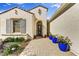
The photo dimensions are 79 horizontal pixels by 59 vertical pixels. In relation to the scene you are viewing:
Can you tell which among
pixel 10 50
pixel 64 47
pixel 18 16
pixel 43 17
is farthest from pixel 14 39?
pixel 64 47

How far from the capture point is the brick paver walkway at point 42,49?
226 cm

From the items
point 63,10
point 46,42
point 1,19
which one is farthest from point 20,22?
point 63,10

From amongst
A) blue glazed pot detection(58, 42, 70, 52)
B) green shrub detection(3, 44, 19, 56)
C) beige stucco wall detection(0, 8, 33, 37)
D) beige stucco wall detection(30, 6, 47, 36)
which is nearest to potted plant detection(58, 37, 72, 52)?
blue glazed pot detection(58, 42, 70, 52)

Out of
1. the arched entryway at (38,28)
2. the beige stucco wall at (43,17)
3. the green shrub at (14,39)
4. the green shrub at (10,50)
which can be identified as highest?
the beige stucco wall at (43,17)

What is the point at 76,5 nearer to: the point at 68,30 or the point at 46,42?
the point at 68,30

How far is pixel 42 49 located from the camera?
89.6 inches

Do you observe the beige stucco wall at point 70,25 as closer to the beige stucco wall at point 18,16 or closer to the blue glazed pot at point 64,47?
the blue glazed pot at point 64,47

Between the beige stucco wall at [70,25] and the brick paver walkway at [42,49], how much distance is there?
0.48 feet

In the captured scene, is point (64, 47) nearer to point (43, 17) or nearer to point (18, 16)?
point (43, 17)

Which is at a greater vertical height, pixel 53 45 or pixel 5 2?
pixel 5 2

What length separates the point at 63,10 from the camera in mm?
2291

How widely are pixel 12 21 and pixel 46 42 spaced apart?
1.72 feet

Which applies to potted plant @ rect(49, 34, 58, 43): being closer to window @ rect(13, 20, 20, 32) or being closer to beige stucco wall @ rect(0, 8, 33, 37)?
beige stucco wall @ rect(0, 8, 33, 37)

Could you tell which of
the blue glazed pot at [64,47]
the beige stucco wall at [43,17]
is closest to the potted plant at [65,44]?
the blue glazed pot at [64,47]
